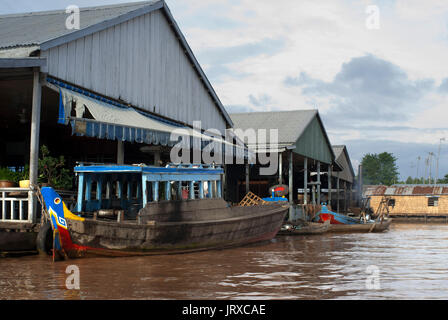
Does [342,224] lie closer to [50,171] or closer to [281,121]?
[281,121]

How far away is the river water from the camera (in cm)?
813

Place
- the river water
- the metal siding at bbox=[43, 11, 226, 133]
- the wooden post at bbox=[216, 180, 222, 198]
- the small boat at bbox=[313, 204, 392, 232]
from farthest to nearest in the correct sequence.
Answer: the small boat at bbox=[313, 204, 392, 232] → the wooden post at bbox=[216, 180, 222, 198] → the metal siding at bbox=[43, 11, 226, 133] → the river water

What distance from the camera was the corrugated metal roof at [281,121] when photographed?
95.4 ft

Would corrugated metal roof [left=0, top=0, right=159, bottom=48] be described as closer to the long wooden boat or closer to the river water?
the long wooden boat

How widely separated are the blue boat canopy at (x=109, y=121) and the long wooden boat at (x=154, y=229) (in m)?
2.42

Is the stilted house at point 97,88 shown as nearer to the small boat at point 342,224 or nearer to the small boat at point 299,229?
the small boat at point 299,229

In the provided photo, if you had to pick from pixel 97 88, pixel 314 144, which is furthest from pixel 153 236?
pixel 314 144

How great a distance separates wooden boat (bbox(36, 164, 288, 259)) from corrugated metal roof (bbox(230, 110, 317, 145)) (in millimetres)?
13562

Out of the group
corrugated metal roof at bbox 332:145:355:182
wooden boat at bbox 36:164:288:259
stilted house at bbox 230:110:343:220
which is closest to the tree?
corrugated metal roof at bbox 332:145:355:182

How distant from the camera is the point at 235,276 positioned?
396 inches

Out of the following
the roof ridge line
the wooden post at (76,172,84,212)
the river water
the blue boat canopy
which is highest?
the roof ridge line

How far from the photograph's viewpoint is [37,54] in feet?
40.9

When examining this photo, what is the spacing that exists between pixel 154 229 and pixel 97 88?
516cm
